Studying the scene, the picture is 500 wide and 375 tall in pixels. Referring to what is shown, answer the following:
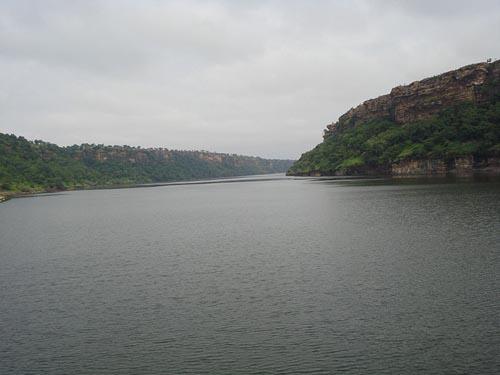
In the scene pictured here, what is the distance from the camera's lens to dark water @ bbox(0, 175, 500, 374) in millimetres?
17625

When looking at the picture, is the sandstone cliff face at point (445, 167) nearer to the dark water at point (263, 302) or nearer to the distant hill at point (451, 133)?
the distant hill at point (451, 133)

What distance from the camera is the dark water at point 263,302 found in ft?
57.8

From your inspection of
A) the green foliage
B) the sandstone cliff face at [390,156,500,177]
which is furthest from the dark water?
the green foliage

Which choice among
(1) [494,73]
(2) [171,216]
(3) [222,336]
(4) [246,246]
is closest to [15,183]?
(2) [171,216]

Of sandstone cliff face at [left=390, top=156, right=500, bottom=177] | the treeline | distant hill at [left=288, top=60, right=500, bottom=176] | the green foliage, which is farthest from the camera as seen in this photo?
the green foliage

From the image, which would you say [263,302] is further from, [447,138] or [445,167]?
[447,138]

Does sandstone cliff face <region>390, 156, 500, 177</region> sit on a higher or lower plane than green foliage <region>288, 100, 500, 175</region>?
lower

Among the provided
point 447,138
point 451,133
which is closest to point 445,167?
point 447,138

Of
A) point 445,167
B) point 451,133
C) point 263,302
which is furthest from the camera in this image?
point 451,133

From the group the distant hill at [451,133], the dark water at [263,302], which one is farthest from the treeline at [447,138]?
the dark water at [263,302]

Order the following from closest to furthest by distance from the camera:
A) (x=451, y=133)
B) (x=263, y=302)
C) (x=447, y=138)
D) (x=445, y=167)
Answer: (x=263, y=302)
(x=445, y=167)
(x=451, y=133)
(x=447, y=138)

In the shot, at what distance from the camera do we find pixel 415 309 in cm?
2181

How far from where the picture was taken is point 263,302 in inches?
953

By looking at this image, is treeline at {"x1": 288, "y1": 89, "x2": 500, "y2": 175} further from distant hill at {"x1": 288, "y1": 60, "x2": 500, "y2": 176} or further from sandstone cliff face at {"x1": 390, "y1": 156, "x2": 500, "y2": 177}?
sandstone cliff face at {"x1": 390, "y1": 156, "x2": 500, "y2": 177}
